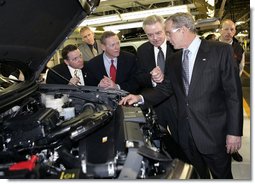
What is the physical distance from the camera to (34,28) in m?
2.22

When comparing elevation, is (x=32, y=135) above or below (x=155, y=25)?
below

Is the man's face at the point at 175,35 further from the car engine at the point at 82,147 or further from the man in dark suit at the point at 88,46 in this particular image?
the man in dark suit at the point at 88,46

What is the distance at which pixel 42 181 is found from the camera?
1.10 meters

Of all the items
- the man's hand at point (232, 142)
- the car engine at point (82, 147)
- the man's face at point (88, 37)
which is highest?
the man's face at point (88, 37)

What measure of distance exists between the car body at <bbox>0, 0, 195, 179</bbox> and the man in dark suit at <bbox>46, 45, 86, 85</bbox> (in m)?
0.48

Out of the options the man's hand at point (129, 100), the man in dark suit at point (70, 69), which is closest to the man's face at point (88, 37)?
the man in dark suit at point (70, 69)

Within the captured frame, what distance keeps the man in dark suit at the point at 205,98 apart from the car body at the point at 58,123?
33 cm

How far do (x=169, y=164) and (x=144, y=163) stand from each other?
0.12m

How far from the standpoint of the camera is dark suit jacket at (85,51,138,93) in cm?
311

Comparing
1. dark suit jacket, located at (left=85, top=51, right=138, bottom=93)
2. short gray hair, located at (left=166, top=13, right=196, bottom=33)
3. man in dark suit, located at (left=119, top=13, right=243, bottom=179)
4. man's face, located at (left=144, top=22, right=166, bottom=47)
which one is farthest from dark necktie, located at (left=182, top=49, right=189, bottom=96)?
dark suit jacket, located at (left=85, top=51, right=138, bottom=93)

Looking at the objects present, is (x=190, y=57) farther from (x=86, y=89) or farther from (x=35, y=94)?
(x=35, y=94)

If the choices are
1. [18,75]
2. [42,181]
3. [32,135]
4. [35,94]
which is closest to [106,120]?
[32,135]

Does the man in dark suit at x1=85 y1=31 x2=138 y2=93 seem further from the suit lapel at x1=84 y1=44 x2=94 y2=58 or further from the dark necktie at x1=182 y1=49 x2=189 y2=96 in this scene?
the suit lapel at x1=84 y1=44 x2=94 y2=58

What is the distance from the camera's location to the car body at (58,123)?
129cm
